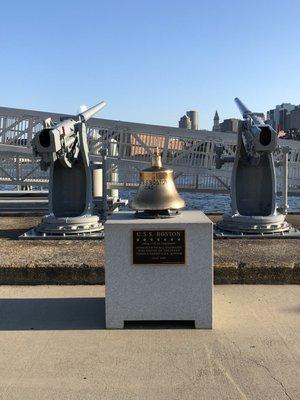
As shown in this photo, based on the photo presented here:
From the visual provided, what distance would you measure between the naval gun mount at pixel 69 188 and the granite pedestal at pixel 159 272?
4.08m

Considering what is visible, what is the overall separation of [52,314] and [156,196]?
4.87 ft

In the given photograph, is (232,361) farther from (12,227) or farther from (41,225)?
(12,227)

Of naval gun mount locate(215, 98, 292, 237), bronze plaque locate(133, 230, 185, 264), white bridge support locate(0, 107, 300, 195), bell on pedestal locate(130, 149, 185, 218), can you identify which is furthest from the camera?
white bridge support locate(0, 107, 300, 195)

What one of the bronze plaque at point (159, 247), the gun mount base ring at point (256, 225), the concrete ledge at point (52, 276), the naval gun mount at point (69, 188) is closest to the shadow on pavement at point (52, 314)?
the concrete ledge at point (52, 276)

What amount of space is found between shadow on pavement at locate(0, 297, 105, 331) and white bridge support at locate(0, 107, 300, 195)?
43.2 feet

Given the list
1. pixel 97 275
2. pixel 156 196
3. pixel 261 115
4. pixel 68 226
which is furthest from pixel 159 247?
pixel 261 115

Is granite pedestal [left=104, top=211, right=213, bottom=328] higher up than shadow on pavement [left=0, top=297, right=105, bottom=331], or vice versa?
granite pedestal [left=104, top=211, right=213, bottom=328]

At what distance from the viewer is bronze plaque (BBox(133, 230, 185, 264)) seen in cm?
444

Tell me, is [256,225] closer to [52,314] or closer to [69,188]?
[69,188]

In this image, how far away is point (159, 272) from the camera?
14.7ft

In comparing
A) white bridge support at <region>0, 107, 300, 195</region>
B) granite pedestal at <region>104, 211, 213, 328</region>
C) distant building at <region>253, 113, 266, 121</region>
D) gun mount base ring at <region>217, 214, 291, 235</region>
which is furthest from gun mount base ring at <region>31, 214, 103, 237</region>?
white bridge support at <region>0, 107, 300, 195</region>

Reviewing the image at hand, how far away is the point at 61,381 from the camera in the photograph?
11.3 ft

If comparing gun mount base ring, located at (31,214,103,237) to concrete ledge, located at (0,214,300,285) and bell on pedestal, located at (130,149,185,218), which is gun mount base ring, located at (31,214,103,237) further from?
bell on pedestal, located at (130,149,185,218)

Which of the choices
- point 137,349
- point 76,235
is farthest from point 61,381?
point 76,235
